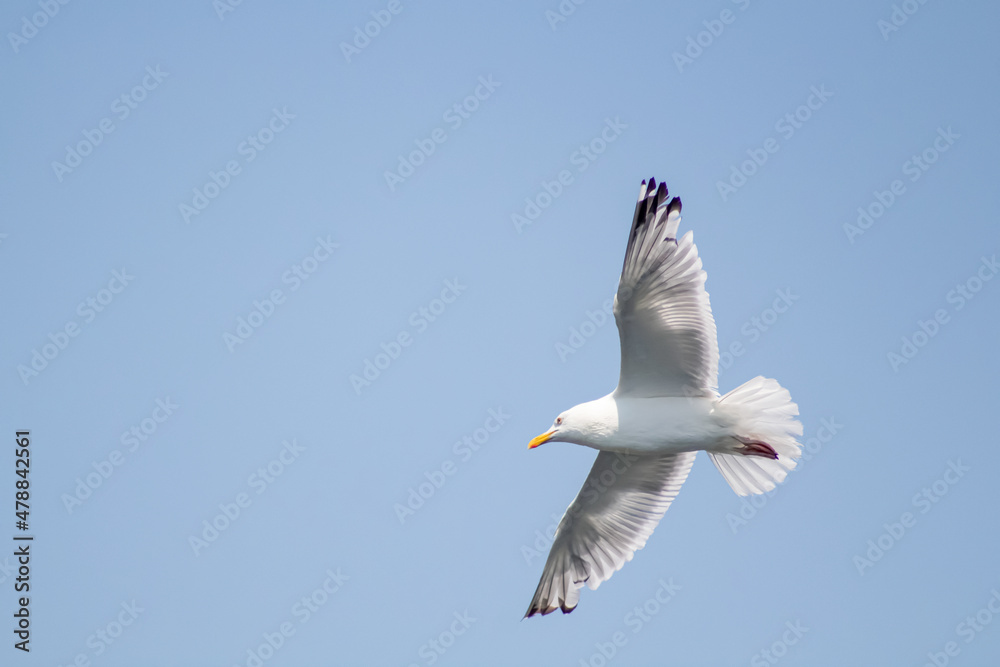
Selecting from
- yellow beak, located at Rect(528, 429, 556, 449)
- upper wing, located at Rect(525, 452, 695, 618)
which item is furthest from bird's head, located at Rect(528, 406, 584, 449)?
upper wing, located at Rect(525, 452, 695, 618)

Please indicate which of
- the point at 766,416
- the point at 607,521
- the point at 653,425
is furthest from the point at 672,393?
the point at 607,521

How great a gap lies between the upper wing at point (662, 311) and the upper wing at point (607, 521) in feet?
4.14

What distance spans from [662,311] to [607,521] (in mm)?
2420

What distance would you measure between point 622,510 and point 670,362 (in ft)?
6.09

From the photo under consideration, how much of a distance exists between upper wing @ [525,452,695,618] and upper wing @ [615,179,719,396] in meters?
1.26

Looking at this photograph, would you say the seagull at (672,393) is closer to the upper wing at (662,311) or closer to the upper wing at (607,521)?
the upper wing at (662,311)

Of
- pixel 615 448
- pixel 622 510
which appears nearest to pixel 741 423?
pixel 615 448

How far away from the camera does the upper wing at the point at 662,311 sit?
8133mm

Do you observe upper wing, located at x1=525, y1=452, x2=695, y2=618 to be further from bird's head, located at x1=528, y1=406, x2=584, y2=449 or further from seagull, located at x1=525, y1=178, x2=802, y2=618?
bird's head, located at x1=528, y1=406, x2=584, y2=449

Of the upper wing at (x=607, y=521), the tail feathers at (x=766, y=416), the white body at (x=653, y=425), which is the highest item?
the tail feathers at (x=766, y=416)

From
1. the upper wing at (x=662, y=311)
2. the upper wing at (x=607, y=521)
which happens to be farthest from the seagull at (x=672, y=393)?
the upper wing at (x=607, y=521)

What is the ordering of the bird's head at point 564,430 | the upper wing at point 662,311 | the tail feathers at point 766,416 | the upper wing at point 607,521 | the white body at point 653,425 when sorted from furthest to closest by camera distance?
the upper wing at point 607,521, the bird's head at point 564,430, the white body at point 653,425, the tail feathers at point 766,416, the upper wing at point 662,311

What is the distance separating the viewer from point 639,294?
8.24 m

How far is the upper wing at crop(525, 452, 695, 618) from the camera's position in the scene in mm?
9758
